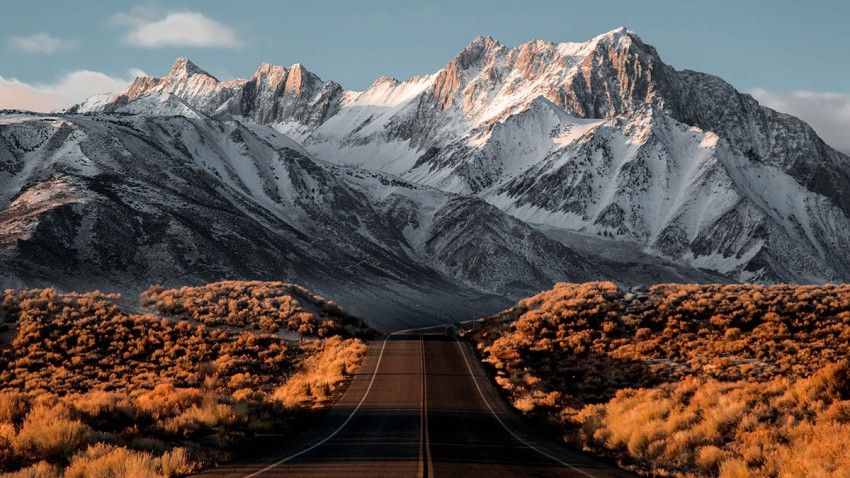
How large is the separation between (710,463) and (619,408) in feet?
21.3

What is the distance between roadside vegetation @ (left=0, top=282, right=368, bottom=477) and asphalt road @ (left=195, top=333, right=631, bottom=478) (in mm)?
1503

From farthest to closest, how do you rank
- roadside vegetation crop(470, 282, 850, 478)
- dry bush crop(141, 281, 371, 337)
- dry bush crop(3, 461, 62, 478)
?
dry bush crop(141, 281, 371, 337), roadside vegetation crop(470, 282, 850, 478), dry bush crop(3, 461, 62, 478)

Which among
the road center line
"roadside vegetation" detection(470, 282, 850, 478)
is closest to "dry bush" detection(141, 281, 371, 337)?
"roadside vegetation" detection(470, 282, 850, 478)

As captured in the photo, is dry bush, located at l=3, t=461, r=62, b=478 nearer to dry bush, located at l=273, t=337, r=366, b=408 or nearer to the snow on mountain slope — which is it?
dry bush, located at l=273, t=337, r=366, b=408

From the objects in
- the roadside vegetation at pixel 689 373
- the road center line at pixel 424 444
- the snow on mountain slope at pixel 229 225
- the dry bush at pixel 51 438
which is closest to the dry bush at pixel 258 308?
the roadside vegetation at pixel 689 373

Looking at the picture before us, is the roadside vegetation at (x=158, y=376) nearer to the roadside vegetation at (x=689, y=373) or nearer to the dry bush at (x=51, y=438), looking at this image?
the dry bush at (x=51, y=438)

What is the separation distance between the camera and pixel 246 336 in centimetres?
4028

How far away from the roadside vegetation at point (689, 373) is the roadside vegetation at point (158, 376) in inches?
381

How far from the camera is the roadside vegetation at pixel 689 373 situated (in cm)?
1555

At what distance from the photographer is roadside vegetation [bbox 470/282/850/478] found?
15.6 meters

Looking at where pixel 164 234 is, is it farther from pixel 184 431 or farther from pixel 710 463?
pixel 710 463

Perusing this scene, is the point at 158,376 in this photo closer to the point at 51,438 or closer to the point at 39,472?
the point at 51,438

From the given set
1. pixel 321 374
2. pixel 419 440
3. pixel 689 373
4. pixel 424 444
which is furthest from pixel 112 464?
pixel 689 373

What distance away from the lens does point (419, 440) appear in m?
18.2
